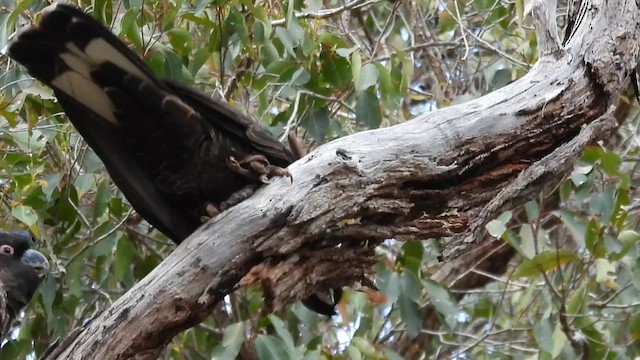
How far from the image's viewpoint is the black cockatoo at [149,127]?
2648mm

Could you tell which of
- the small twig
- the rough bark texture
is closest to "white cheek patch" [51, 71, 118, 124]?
the rough bark texture

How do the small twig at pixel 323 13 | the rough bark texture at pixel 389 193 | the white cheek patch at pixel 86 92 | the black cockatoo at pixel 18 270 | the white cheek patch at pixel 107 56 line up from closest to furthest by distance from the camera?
the rough bark texture at pixel 389 193 < the white cheek patch at pixel 107 56 < the white cheek patch at pixel 86 92 < the black cockatoo at pixel 18 270 < the small twig at pixel 323 13

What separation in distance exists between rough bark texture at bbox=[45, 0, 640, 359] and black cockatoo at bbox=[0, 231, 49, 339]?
1393 mm

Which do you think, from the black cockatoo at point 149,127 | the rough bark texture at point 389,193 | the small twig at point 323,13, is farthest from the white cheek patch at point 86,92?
the small twig at point 323,13

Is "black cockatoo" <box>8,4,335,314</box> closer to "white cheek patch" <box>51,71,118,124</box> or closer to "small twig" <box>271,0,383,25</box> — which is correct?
"white cheek patch" <box>51,71,118,124</box>

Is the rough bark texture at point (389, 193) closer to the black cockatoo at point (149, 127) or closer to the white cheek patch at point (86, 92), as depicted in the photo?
the black cockatoo at point (149, 127)

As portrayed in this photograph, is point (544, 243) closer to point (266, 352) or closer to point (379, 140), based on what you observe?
point (266, 352)

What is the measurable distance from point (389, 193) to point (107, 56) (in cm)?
89

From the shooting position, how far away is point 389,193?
2.64m

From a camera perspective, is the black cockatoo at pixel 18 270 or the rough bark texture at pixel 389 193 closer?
the rough bark texture at pixel 389 193

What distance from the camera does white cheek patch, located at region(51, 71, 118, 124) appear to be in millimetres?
2756

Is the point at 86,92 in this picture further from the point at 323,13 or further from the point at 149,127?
the point at 323,13

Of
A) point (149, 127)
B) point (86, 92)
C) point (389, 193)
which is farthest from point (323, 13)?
point (389, 193)

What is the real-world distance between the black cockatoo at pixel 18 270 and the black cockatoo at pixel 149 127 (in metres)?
0.89
